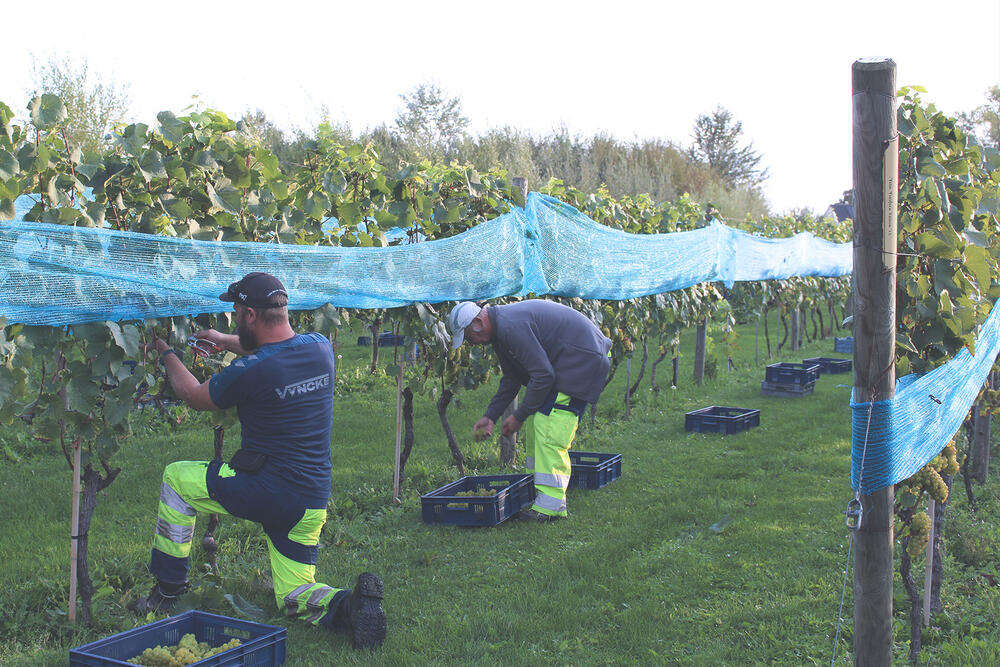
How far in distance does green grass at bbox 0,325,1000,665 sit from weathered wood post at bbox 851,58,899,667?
2.96 feet

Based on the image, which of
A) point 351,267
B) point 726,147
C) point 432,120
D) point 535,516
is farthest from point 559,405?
point 726,147

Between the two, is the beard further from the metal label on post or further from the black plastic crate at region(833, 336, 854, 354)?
the black plastic crate at region(833, 336, 854, 354)

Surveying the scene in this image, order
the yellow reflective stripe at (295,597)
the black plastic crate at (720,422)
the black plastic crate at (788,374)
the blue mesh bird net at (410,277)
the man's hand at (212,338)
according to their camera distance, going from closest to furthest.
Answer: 1. the blue mesh bird net at (410,277)
2. the man's hand at (212,338)
3. the yellow reflective stripe at (295,597)
4. the black plastic crate at (720,422)
5. the black plastic crate at (788,374)

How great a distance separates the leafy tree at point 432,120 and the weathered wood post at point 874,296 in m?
27.0

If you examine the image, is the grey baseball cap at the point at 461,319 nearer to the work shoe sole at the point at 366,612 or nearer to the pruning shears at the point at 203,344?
the pruning shears at the point at 203,344

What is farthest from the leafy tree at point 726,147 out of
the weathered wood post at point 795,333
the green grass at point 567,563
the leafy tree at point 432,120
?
the green grass at point 567,563

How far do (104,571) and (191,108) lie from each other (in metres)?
2.52

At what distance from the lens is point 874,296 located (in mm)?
2682

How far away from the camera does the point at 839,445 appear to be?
768cm

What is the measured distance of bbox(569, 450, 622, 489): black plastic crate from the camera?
6312mm

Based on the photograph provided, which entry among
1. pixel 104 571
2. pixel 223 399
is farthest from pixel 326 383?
pixel 104 571

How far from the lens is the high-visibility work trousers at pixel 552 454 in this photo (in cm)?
A: 548

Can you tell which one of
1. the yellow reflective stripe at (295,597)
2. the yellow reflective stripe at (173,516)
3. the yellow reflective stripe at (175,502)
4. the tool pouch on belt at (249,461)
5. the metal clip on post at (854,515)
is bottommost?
the yellow reflective stripe at (295,597)

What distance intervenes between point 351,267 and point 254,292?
1.09m
